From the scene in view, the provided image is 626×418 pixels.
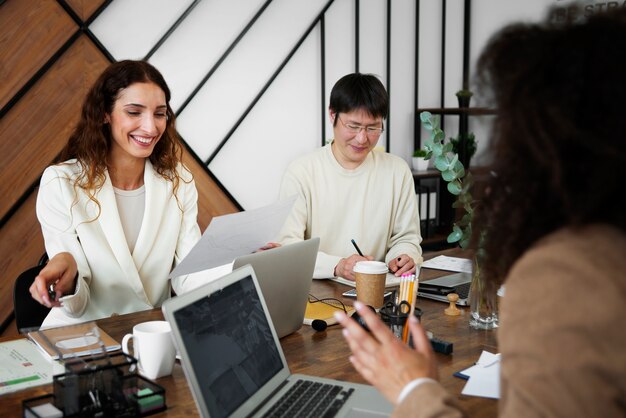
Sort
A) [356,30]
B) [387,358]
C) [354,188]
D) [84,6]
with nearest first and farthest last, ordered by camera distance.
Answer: [387,358], [354,188], [84,6], [356,30]

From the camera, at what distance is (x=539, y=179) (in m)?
0.79

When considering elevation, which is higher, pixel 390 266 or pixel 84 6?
pixel 84 6

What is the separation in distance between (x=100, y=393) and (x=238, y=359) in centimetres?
25

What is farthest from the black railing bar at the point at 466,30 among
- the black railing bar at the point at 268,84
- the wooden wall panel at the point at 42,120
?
the wooden wall panel at the point at 42,120

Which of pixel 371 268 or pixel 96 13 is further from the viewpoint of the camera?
pixel 96 13

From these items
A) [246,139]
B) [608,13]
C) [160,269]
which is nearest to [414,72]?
[246,139]

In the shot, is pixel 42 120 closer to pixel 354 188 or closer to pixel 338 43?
pixel 354 188

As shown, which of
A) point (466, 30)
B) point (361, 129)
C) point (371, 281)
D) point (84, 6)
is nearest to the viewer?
point (371, 281)

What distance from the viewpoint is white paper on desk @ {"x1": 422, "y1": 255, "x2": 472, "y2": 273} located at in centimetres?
223

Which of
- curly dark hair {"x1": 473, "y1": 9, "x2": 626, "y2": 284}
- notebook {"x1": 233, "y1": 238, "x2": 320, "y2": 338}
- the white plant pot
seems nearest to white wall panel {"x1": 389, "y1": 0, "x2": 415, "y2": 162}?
the white plant pot

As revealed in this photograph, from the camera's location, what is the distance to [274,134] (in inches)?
154

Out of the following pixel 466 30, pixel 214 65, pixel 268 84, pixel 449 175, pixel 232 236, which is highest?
pixel 466 30

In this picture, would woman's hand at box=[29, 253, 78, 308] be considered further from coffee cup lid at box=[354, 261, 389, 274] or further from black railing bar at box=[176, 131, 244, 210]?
black railing bar at box=[176, 131, 244, 210]

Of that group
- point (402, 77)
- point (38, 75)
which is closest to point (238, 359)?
point (38, 75)
